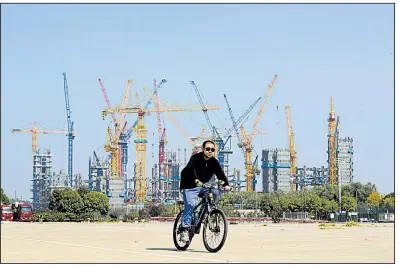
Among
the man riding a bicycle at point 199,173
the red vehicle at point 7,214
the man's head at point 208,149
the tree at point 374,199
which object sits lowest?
the tree at point 374,199

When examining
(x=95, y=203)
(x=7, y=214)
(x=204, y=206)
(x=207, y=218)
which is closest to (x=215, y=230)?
(x=207, y=218)

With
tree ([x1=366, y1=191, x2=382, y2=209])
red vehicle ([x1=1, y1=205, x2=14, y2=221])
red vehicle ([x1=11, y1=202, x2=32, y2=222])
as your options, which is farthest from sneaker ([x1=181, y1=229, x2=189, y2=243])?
tree ([x1=366, y1=191, x2=382, y2=209])

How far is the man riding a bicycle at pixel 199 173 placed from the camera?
9516mm

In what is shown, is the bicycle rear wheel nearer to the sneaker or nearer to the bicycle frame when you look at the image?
the sneaker

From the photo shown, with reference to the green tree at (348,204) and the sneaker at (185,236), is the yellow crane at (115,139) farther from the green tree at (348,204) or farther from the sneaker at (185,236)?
the sneaker at (185,236)

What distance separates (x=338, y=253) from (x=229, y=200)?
11199 centimetres

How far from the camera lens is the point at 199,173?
9602 mm

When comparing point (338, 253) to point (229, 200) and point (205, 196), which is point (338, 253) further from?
point (229, 200)

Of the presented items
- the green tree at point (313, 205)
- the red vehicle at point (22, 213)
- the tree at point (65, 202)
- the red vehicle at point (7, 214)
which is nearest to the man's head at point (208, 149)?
the red vehicle at point (22, 213)

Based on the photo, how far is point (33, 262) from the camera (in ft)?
25.5

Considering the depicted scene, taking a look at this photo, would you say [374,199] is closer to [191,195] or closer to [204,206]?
[204,206]

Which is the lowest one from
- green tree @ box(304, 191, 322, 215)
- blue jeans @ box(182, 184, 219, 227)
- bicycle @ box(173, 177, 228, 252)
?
green tree @ box(304, 191, 322, 215)

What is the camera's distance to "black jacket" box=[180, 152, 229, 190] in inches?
376

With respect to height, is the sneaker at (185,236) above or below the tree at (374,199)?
above
